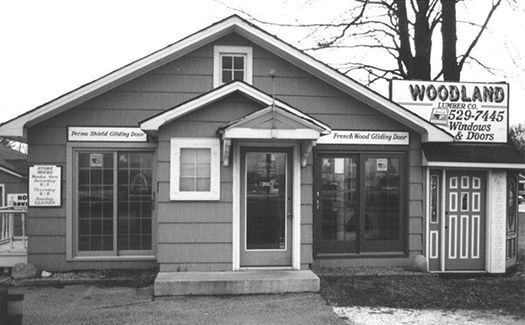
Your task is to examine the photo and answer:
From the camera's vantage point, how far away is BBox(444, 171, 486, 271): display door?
1080cm

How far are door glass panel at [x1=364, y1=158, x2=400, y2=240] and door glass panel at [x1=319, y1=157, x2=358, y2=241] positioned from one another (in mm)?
282

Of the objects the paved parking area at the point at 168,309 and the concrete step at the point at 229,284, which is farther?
the concrete step at the point at 229,284

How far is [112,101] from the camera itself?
400 inches

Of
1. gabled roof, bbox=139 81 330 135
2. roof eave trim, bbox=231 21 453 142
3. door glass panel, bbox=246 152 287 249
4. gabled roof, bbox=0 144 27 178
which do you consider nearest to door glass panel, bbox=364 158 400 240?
roof eave trim, bbox=231 21 453 142

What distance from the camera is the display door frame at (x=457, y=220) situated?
35.2 ft

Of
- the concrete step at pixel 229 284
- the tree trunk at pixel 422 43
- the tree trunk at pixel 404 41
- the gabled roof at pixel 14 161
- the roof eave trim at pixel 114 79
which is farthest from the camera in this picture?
the gabled roof at pixel 14 161

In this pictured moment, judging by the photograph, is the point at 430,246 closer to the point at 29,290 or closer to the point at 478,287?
the point at 478,287

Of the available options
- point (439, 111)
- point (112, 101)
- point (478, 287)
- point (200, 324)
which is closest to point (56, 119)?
point (112, 101)

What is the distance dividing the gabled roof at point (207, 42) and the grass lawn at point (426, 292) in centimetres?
284

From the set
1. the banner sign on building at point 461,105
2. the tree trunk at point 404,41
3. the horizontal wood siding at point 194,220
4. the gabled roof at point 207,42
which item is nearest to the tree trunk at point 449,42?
the tree trunk at point 404,41

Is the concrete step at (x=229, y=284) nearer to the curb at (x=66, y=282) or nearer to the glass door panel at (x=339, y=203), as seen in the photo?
the curb at (x=66, y=282)

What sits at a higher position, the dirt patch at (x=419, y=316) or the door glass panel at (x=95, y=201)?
the door glass panel at (x=95, y=201)

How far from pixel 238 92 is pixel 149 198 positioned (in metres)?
3.15

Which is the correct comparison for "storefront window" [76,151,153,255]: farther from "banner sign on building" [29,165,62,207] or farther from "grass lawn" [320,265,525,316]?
"grass lawn" [320,265,525,316]
